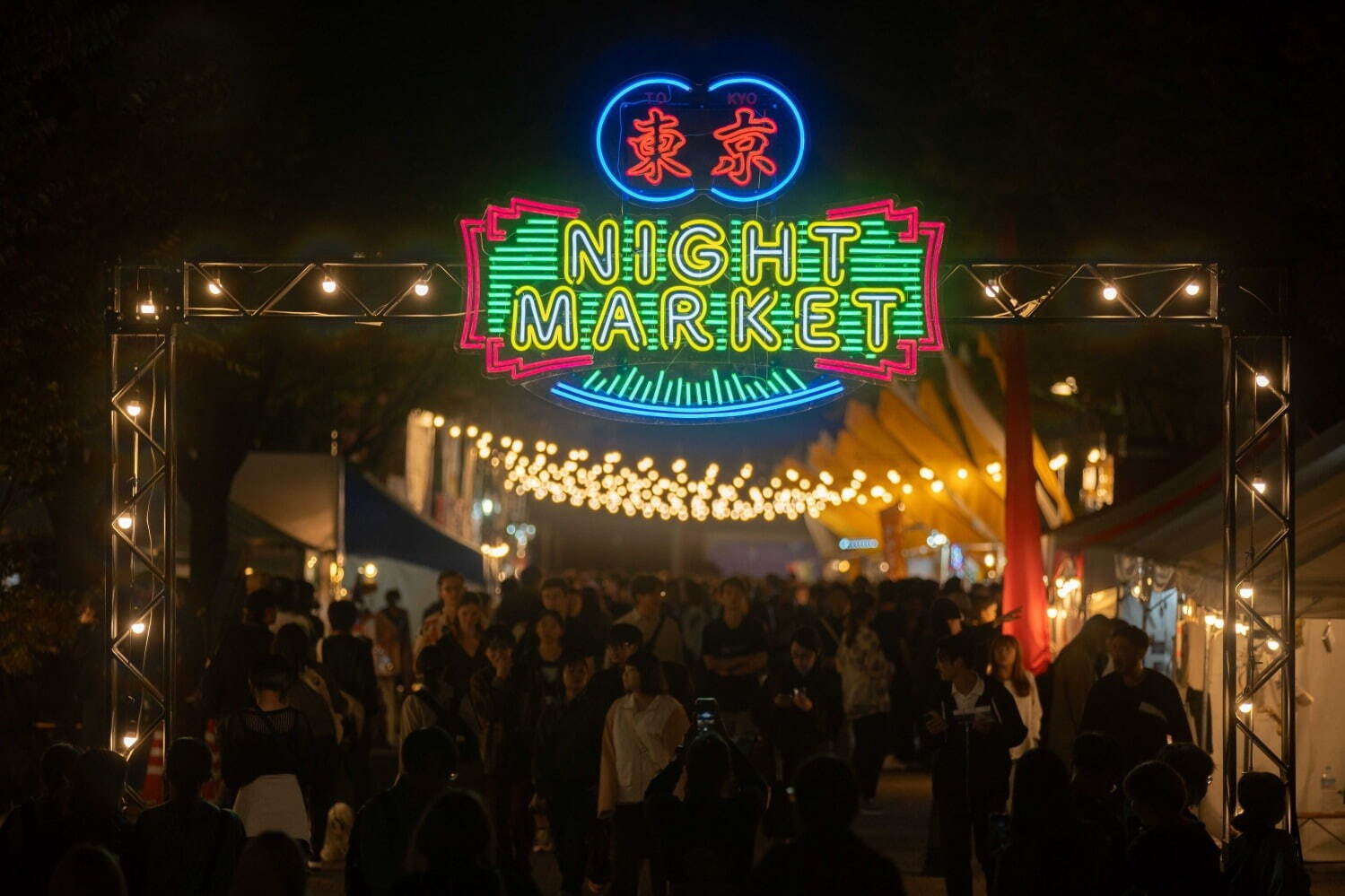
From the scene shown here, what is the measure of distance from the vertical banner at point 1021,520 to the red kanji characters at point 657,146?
9.36 metres

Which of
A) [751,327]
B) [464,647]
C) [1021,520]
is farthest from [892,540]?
[751,327]

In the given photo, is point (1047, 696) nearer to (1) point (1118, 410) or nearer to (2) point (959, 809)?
(2) point (959, 809)

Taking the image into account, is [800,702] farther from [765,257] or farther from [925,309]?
[765,257]

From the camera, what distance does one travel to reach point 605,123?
40.2 ft

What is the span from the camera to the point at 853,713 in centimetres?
1586

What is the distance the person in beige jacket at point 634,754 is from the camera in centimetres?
1011

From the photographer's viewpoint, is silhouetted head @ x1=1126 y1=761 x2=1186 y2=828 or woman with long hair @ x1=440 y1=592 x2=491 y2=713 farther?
woman with long hair @ x1=440 y1=592 x2=491 y2=713

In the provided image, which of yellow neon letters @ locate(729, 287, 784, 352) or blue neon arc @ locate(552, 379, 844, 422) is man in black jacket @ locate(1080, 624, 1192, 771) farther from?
yellow neon letters @ locate(729, 287, 784, 352)

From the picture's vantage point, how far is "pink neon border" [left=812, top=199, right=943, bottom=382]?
1206 centimetres

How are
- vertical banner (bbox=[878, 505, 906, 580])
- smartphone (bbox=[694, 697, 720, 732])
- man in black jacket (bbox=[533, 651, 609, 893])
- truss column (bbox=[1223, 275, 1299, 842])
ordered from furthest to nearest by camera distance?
vertical banner (bbox=[878, 505, 906, 580]) < truss column (bbox=[1223, 275, 1299, 842]) < man in black jacket (bbox=[533, 651, 609, 893]) < smartphone (bbox=[694, 697, 720, 732])

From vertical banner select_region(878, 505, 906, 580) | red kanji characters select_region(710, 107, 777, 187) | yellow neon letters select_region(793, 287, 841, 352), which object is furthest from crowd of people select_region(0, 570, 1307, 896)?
vertical banner select_region(878, 505, 906, 580)

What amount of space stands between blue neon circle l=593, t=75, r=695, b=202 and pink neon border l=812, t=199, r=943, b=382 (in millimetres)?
1080

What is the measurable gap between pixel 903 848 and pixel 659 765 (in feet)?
13.2

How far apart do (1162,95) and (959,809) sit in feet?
28.0
